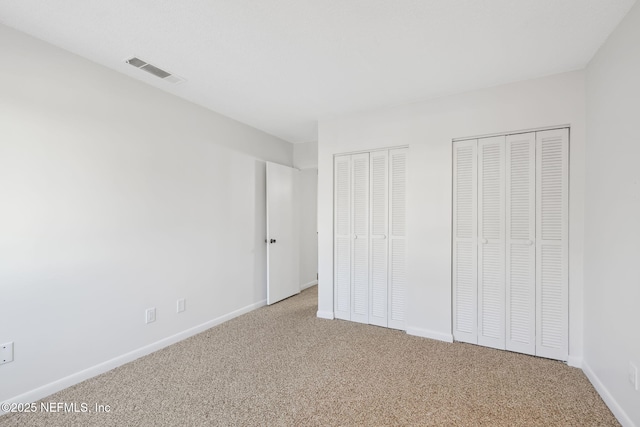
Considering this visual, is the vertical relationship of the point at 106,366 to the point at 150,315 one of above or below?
below

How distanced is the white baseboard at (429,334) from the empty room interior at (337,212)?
0.01 m

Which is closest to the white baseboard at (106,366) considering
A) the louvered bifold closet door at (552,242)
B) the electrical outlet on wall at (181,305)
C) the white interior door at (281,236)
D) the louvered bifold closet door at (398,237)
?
the electrical outlet on wall at (181,305)

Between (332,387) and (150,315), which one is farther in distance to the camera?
(150,315)

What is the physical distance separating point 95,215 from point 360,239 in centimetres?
248

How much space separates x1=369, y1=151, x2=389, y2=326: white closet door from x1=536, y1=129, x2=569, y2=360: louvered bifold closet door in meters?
1.35

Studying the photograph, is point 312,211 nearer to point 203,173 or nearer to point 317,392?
point 203,173

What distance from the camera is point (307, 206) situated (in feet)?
16.2

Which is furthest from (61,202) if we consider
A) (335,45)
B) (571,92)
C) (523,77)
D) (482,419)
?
(571,92)

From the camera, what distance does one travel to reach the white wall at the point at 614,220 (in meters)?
1.63

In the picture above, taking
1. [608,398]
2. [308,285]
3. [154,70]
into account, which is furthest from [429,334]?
[154,70]

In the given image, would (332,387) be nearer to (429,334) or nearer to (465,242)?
(429,334)

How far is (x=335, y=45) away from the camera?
6.71 feet

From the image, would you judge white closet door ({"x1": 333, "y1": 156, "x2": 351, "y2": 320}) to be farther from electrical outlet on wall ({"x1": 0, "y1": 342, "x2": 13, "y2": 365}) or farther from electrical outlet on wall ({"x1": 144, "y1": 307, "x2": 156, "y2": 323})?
electrical outlet on wall ({"x1": 0, "y1": 342, "x2": 13, "y2": 365})

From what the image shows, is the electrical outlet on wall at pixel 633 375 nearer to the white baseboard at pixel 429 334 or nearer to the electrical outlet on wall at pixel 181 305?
the white baseboard at pixel 429 334
